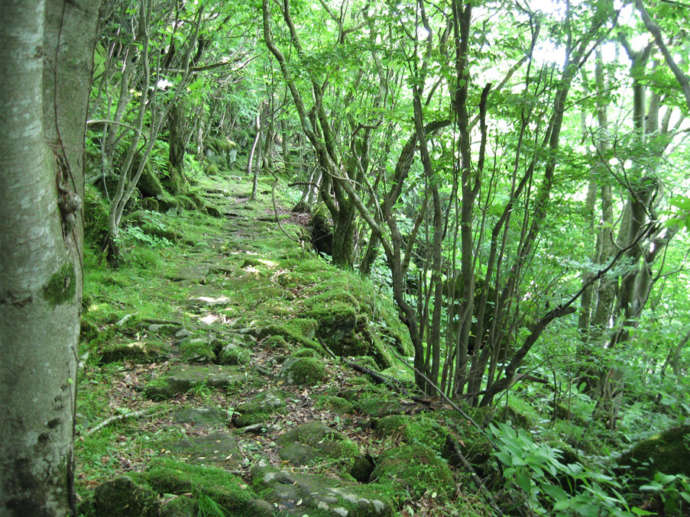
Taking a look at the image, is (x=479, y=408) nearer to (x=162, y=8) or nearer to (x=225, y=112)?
(x=162, y=8)

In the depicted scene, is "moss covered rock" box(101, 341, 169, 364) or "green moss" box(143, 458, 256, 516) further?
"moss covered rock" box(101, 341, 169, 364)

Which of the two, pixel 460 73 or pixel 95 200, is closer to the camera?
pixel 460 73

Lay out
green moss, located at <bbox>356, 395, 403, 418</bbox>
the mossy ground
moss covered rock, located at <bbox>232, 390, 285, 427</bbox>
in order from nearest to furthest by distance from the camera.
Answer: the mossy ground < moss covered rock, located at <bbox>232, 390, 285, 427</bbox> < green moss, located at <bbox>356, 395, 403, 418</bbox>

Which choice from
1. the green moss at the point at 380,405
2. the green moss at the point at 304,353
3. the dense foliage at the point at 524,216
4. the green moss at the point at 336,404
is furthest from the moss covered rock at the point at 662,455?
the green moss at the point at 304,353

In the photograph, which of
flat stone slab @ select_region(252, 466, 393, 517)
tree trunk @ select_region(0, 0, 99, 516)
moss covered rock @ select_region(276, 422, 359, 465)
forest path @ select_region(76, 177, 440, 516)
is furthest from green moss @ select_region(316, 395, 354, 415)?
tree trunk @ select_region(0, 0, 99, 516)

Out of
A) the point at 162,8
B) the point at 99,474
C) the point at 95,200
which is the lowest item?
the point at 99,474

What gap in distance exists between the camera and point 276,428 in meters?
3.98

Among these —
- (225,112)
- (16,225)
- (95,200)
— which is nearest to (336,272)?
(95,200)

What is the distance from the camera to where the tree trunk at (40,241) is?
6.28 feet

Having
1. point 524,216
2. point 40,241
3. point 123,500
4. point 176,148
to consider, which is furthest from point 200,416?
point 176,148

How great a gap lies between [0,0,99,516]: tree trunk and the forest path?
0.45 meters

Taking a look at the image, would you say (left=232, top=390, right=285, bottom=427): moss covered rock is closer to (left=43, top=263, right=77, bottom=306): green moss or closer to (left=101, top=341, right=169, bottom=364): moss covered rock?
(left=101, top=341, right=169, bottom=364): moss covered rock

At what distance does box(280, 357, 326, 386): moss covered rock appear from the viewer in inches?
195

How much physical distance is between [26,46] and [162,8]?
7402 millimetres
